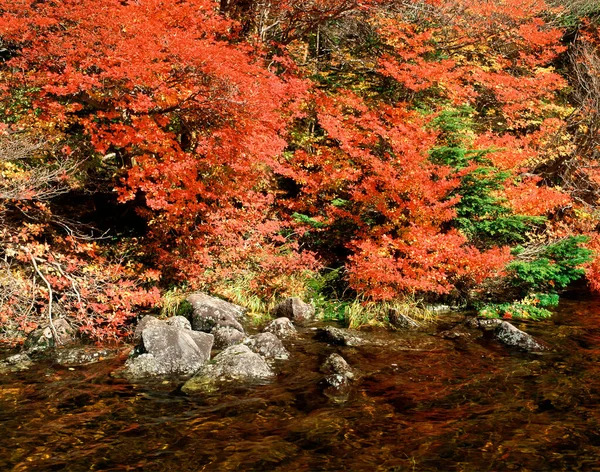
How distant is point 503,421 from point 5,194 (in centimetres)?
966

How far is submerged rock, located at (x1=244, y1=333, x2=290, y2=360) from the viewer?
9570 mm

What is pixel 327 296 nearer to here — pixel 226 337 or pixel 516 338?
pixel 226 337

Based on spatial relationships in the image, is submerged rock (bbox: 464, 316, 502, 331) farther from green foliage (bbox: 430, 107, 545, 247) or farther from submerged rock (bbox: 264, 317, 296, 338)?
submerged rock (bbox: 264, 317, 296, 338)

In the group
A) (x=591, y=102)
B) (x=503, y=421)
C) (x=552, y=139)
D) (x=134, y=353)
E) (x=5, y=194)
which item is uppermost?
(x=591, y=102)

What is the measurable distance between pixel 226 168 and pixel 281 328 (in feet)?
16.7

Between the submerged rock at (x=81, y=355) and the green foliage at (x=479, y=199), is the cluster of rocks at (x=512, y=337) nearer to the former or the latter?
the green foliage at (x=479, y=199)

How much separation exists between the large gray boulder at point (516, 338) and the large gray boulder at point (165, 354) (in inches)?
241

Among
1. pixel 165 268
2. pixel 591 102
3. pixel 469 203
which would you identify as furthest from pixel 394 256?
pixel 591 102

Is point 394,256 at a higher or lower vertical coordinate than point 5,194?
lower

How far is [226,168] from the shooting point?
45.6 ft

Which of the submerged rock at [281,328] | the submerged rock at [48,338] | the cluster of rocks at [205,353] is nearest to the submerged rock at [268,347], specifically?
the cluster of rocks at [205,353]

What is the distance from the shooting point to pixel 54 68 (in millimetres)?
11836

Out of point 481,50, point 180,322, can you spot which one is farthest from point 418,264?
point 481,50

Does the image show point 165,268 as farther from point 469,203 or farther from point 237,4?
point 237,4
